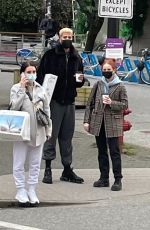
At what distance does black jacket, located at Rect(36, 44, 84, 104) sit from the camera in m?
8.28

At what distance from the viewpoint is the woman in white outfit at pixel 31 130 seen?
23.5 feet

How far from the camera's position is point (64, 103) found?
8336 millimetres

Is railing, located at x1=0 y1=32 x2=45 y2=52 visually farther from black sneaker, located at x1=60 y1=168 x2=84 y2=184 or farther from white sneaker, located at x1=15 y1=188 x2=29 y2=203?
white sneaker, located at x1=15 y1=188 x2=29 y2=203

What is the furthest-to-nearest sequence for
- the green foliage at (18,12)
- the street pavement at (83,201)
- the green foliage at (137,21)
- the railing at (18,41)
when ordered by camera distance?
the green foliage at (18,12) → the green foliage at (137,21) → the railing at (18,41) → the street pavement at (83,201)

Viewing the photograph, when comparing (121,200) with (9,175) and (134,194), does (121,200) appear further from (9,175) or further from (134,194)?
(9,175)

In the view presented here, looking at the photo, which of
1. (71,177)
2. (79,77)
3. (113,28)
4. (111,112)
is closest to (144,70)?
(113,28)

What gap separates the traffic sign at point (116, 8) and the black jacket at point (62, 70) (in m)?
2.12

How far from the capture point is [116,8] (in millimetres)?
10219

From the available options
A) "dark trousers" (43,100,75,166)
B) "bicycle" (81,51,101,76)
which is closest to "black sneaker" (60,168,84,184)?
"dark trousers" (43,100,75,166)

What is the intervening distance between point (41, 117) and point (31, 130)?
0.64ft

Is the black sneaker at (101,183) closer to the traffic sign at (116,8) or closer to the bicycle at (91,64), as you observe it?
the traffic sign at (116,8)

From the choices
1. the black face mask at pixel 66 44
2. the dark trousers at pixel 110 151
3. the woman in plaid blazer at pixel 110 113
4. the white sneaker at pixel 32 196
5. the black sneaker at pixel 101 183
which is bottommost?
the black sneaker at pixel 101 183

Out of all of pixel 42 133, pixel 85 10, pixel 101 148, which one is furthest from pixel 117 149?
pixel 85 10

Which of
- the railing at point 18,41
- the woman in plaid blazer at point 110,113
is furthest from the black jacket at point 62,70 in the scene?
the railing at point 18,41
